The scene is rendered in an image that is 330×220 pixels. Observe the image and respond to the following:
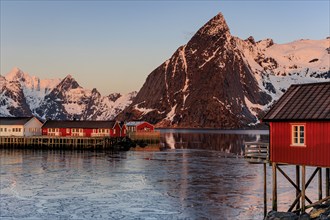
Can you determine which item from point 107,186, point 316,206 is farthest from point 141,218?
point 107,186

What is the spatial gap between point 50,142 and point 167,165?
188 feet

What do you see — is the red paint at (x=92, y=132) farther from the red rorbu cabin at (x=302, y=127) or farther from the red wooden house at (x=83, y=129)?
the red rorbu cabin at (x=302, y=127)

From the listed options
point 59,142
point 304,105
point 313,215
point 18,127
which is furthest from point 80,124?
point 313,215

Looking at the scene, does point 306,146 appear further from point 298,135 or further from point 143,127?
point 143,127

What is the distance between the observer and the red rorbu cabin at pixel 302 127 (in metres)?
34.1

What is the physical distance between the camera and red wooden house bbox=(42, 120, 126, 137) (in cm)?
13850

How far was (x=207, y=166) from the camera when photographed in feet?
285

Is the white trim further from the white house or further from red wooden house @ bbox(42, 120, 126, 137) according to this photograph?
the white house

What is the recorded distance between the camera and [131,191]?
5647 cm

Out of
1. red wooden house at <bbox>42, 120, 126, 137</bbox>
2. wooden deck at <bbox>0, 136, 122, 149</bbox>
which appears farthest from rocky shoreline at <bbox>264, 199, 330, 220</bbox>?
red wooden house at <bbox>42, 120, 126, 137</bbox>

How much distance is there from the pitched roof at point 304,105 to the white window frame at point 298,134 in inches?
27.8

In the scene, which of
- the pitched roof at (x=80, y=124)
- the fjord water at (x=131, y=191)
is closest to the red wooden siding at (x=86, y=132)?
the pitched roof at (x=80, y=124)

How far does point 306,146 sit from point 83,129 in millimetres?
109671

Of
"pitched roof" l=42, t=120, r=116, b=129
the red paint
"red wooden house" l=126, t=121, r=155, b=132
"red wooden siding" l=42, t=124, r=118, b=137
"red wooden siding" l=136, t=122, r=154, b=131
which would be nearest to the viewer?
"red wooden siding" l=42, t=124, r=118, b=137
